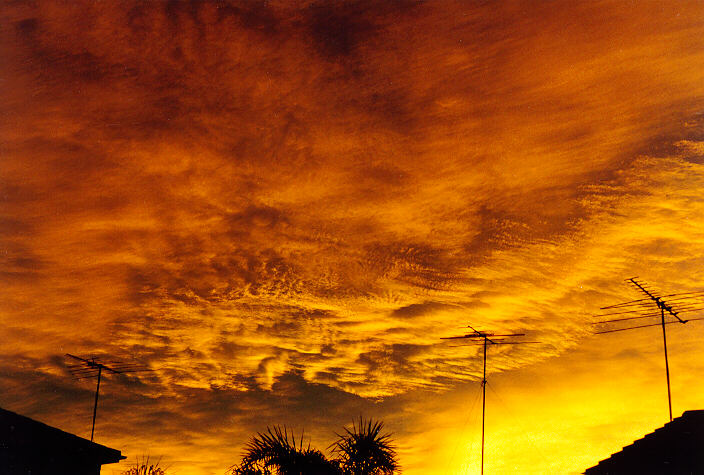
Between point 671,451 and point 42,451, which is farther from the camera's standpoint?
point 671,451

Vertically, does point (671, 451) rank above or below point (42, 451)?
above

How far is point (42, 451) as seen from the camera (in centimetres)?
1869

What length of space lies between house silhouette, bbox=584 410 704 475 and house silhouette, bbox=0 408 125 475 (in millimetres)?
15122

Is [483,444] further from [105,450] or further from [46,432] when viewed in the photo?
[46,432]

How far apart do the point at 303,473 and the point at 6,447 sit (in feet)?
28.3

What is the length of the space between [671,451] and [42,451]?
16850 mm

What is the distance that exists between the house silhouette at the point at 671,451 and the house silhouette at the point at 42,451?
1512 cm

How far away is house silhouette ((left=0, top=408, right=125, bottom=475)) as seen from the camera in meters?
17.4

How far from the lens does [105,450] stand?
20188mm

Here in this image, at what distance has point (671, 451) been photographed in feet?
61.8

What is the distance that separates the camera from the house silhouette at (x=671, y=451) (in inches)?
722

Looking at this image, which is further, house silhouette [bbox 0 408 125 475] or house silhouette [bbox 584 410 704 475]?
house silhouette [bbox 584 410 704 475]

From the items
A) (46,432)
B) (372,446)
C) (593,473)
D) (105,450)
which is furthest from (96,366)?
(593,473)

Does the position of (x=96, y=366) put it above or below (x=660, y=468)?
above
